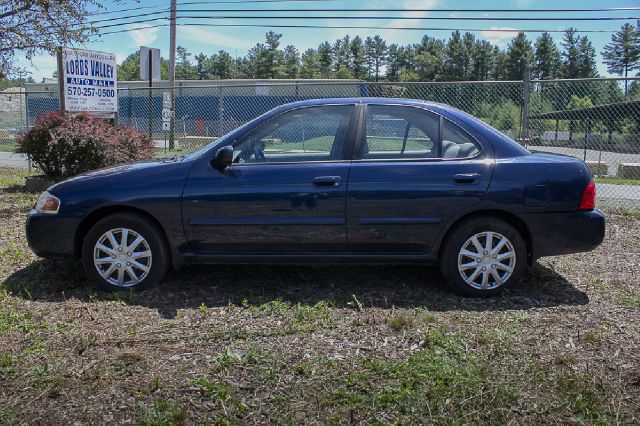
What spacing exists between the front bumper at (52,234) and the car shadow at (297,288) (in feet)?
1.14

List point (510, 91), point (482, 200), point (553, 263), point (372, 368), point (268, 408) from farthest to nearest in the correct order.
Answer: point (510, 91), point (553, 263), point (482, 200), point (372, 368), point (268, 408)

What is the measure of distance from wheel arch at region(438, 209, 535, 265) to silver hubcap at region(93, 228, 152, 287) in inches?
99.4

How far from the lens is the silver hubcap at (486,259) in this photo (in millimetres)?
4797

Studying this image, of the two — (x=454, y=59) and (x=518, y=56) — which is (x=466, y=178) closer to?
(x=518, y=56)

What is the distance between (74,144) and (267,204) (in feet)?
22.6

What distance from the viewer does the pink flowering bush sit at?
10.2 meters

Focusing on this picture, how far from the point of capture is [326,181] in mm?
4723

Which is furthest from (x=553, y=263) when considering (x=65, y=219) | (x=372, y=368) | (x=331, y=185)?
(x=65, y=219)

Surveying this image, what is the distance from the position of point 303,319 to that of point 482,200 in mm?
1753

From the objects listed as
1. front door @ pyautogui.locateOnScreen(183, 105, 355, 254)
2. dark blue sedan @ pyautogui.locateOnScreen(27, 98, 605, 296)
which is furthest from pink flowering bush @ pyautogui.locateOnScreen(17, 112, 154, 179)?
front door @ pyautogui.locateOnScreen(183, 105, 355, 254)

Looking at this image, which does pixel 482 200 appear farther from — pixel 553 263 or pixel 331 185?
pixel 553 263

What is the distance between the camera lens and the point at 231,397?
125 inches

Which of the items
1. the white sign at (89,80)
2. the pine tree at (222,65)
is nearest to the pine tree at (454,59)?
the pine tree at (222,65)

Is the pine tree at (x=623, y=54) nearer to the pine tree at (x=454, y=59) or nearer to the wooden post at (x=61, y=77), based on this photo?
the pine tree at (x=454, y=59)
